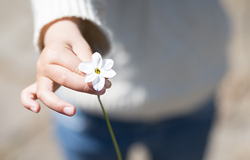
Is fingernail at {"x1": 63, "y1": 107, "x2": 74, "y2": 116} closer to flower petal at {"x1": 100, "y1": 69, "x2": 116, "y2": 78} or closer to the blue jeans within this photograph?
flower petal at {"x1": 100, "y1": 69, "x2": 116, "y2": 78}

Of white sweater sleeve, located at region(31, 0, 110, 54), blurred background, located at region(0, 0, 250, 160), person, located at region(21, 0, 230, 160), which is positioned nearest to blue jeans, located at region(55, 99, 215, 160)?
person, located at region(21, 0, 230, 160)

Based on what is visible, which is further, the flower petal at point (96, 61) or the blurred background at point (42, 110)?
the blurred background at point (42, 110)

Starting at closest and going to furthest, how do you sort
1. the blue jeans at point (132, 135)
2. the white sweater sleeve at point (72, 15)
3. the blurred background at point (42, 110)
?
the white sweater sleeve at point (72, 15) < the blue jeans at point (132, 135) < the blurred background at point (42, 110)

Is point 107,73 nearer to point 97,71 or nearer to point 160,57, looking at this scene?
point 97,71

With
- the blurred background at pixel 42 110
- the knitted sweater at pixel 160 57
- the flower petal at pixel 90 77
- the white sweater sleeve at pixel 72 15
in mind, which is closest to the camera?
the flower petal at pixel 90 77

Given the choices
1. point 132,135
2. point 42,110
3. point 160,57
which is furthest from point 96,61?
point 42,110

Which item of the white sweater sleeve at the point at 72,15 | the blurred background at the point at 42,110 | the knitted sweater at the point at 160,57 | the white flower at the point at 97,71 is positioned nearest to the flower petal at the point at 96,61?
the white flower at the point at 97,71

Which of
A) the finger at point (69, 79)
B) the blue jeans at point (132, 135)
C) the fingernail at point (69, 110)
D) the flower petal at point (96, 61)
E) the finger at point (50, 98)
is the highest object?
the blue jeans at point (132, 135)

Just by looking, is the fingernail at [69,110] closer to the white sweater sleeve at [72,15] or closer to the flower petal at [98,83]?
the flower petal at [98,83]
